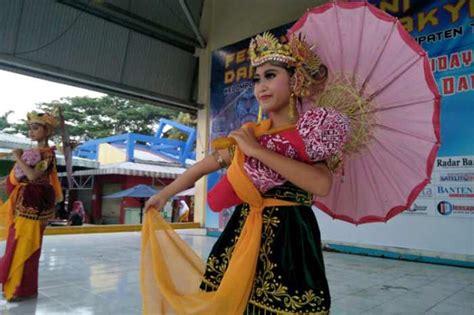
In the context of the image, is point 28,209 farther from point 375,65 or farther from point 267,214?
point 375,65

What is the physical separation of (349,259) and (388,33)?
454 centimetres

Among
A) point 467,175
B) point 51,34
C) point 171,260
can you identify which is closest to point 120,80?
point 51,34

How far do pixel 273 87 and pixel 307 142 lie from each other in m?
0.26

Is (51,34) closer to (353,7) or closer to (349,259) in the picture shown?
(349,259)

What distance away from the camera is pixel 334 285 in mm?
3543

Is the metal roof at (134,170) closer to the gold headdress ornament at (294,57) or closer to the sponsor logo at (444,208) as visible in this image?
the sponsor logo at (444,208)

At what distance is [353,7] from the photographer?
1.30 metres

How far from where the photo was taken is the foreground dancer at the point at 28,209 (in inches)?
112

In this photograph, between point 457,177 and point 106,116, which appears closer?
point 457,177

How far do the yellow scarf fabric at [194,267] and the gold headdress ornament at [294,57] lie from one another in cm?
17

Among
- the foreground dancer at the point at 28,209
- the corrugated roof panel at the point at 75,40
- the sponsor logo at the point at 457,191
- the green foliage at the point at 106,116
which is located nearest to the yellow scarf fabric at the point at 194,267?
the foreground dancer at the point at 28,209

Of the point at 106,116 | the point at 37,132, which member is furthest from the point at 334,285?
the point at 106,116

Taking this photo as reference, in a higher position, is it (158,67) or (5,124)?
(5,124)

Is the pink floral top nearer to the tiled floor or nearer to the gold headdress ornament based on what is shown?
the gold headdress ornament
